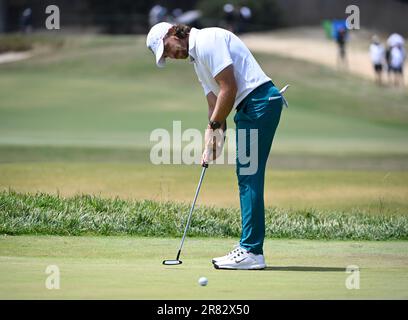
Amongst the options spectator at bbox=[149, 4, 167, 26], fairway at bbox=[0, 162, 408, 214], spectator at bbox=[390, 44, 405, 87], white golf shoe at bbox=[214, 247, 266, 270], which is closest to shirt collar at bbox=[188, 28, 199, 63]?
white golf shoe at bbox=[214, 247, 266, 270]

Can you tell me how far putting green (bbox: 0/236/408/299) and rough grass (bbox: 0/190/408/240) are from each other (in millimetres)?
410

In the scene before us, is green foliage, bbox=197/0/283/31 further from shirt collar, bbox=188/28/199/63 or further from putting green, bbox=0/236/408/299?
shirt collar, bbox=188/28/199/63

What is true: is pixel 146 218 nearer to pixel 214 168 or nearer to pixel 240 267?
pixel 240 267

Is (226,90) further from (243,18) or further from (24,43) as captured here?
(243,18)

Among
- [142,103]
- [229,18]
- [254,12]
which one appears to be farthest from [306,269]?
[254,12]

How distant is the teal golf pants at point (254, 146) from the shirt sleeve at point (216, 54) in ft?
1.26

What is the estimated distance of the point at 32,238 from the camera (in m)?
9.77

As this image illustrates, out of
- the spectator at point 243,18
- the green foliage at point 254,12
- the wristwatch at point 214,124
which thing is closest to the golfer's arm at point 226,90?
the wristwatch at point 214,124

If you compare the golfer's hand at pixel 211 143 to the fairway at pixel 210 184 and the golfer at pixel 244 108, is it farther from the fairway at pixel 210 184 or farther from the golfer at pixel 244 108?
the fairway at pixel 210 184

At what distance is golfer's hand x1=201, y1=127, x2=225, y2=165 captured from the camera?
27.4ft

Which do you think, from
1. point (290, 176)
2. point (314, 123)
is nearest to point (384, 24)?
point (314, 123)
